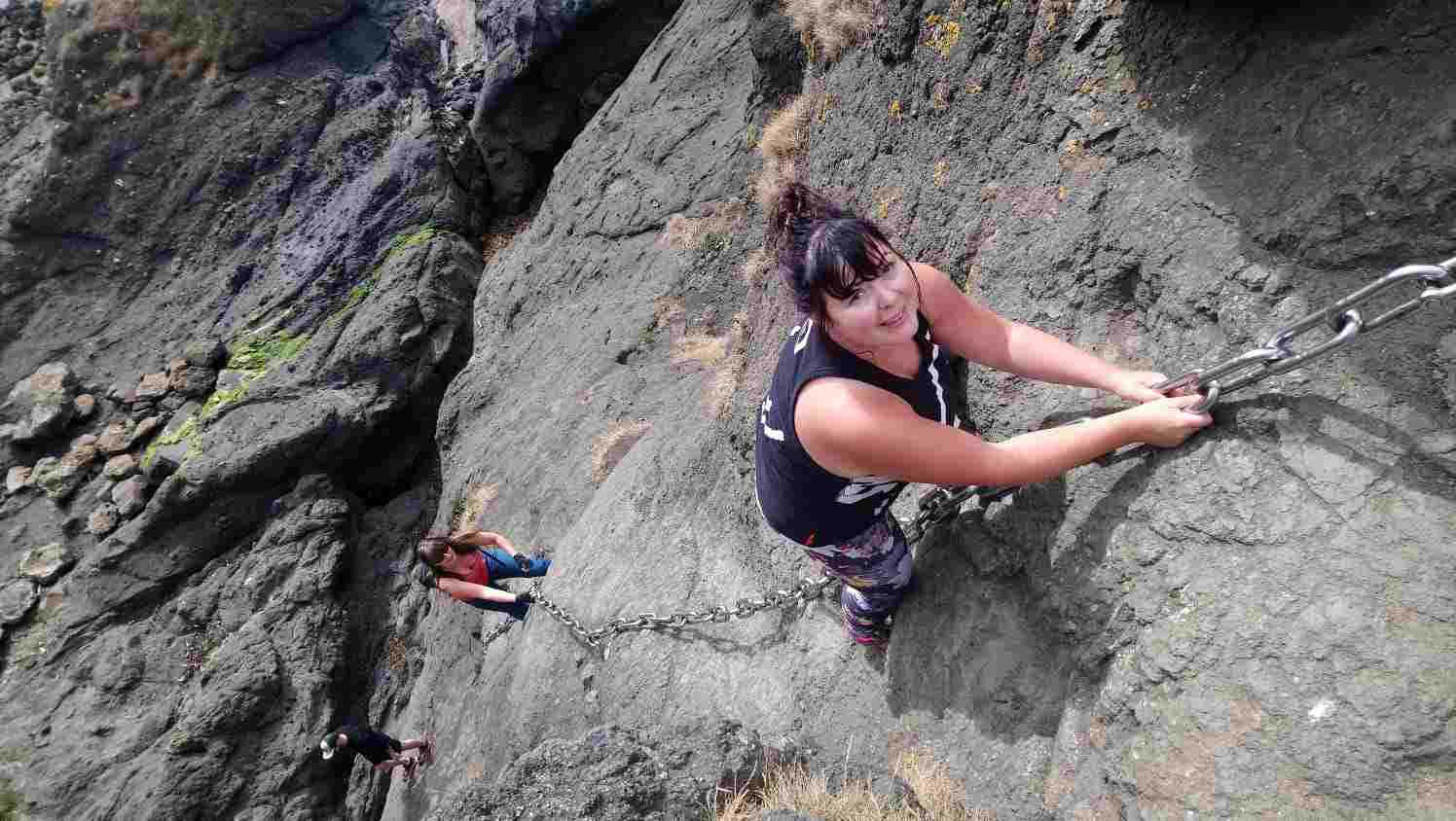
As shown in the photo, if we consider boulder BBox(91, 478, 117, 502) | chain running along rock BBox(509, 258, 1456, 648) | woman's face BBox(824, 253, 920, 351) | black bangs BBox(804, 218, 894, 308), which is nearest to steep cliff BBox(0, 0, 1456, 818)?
chain running along rock BBox(509, 258, 1456, 648)

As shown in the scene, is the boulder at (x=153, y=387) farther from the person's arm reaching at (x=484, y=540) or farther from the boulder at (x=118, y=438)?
the person's arm reaching at (x=484, y=540)

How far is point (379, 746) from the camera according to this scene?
804cm

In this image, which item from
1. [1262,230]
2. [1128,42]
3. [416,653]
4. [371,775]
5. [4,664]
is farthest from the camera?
[4,664]

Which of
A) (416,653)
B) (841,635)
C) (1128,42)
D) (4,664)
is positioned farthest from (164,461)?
(1128,42)

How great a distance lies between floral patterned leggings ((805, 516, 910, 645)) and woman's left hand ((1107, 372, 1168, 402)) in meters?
1.05

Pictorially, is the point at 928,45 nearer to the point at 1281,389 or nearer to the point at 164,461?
the point at 1281,389

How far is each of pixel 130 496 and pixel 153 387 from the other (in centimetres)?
276

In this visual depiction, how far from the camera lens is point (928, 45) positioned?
178 inches

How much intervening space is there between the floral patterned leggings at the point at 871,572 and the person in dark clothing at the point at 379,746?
5576 mm

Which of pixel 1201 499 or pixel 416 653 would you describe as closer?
pixel 1201 499

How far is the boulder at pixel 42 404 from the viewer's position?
15.4 m

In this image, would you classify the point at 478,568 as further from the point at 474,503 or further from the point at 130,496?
the point at 130,496

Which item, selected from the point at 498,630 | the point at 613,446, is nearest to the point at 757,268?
the point at 613,446

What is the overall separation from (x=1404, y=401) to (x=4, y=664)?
54.7 ft
